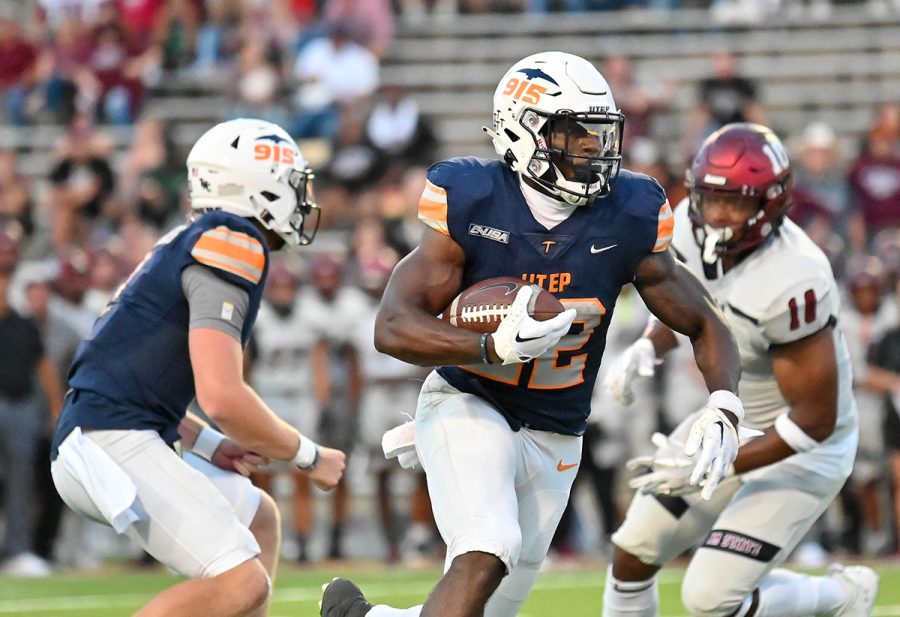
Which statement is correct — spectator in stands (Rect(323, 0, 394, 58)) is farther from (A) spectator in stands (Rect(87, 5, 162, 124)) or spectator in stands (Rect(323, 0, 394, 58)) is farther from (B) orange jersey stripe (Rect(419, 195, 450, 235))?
(B) orange jersey stripe (Rect(419, 195, 450, 235))

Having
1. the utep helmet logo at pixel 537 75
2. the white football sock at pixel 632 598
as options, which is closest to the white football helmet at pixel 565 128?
the utep helmet logo at pixel 537 75

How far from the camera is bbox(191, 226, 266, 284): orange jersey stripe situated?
4.60 meters

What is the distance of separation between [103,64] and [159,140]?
5.59 ft

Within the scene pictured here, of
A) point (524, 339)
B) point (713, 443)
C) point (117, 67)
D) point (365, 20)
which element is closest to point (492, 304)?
point (524, 339)

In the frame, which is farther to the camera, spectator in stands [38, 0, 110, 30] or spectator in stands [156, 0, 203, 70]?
spectator in stands [38, 0, 110, 30]

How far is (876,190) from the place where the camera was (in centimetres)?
1064

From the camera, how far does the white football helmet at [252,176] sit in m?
5.02

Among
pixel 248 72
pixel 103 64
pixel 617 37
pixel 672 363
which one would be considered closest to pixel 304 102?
pixel 248 72

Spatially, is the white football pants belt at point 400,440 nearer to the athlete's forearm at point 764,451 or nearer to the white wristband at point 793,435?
the athlete's forearm at point 764,451

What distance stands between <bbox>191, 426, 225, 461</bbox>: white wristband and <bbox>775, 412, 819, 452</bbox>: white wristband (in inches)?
74.9

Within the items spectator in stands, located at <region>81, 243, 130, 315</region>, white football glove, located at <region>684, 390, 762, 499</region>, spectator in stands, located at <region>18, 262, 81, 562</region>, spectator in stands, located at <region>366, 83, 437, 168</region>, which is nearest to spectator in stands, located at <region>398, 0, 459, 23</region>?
spectator in stands, located at <region>366, 83, 437, 168</region>

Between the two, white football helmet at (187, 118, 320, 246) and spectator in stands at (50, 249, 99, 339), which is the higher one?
white football helmet at (187, 118, 320, 246)

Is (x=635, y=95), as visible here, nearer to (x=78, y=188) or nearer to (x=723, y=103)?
(x=723, y=103)

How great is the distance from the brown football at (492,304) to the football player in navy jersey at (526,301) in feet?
0.20
